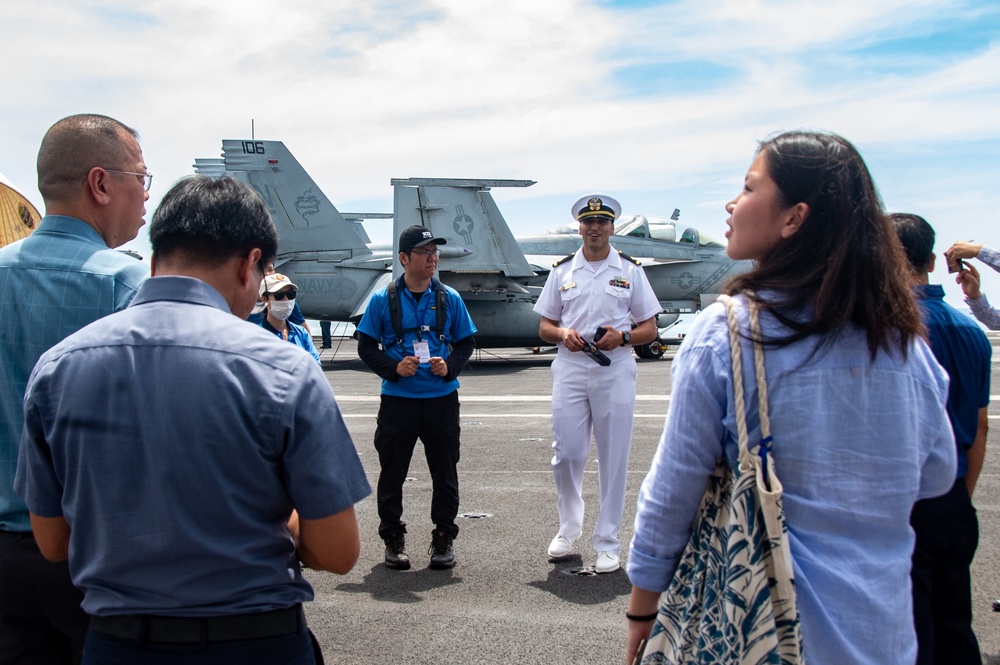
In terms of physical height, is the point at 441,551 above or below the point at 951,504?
below

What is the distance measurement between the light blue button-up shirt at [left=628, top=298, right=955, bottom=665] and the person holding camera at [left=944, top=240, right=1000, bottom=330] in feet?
6.46

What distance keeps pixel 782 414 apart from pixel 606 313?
346 centimetres

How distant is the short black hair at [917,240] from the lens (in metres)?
2.96

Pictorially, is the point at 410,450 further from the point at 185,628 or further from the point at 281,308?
the point at 185,628

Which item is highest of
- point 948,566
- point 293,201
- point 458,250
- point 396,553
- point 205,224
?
point 293,201

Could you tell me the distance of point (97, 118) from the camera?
242 centimetres

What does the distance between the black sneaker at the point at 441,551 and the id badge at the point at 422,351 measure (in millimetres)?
1059

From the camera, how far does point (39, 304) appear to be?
225 cm

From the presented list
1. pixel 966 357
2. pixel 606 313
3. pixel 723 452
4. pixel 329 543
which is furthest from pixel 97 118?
pixel 606 313

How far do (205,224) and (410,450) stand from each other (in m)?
3.44

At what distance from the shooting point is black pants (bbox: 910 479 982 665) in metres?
2.69

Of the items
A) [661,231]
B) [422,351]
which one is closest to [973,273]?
[422,351]

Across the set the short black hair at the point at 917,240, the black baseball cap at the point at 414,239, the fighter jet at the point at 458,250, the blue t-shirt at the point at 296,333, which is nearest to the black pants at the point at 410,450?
the blue t-shirt at the point at 296,333

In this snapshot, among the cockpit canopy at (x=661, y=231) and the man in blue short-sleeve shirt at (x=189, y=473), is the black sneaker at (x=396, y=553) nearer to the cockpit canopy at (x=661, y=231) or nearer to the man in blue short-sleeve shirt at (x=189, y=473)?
the man in blue short-sleeve shirt at (x=189, y=473)
